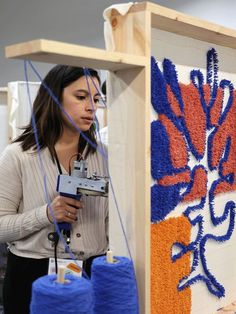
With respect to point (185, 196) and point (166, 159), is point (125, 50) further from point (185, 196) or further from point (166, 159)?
point (185, 196)

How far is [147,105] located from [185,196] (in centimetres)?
32

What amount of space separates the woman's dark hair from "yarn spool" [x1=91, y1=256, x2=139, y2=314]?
474 millimetres

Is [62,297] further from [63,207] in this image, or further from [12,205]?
[12,205]

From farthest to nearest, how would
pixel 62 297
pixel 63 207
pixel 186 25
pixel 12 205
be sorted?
pixel 12 205 < pixel 63 207 < pixel 186 25 < pixel 62 297

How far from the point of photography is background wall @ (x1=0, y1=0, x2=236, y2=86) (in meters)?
4.11

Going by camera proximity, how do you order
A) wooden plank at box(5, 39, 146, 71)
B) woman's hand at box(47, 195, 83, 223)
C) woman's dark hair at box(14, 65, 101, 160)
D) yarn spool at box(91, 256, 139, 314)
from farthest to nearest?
woman's dark hair at box(14, 65, 101, 160) → woman's hand at box(47, 195, 83, 223) → yarn spool at box(91, 256, 139, 314) → wooden plank at box(5, 39, 146, 71)

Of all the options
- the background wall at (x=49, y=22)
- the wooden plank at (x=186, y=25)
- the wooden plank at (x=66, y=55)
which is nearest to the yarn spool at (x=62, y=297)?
the wooden plank at (x=66, y=55)

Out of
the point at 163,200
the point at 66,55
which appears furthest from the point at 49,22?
the point at 66,55

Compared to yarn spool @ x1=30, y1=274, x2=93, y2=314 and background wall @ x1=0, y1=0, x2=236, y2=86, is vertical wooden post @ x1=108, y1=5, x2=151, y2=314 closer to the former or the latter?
yarn spool @ x1=30, y1=274, x2=93, y2=314

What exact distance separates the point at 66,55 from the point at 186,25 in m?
0.41

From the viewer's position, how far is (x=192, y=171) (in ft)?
3.85

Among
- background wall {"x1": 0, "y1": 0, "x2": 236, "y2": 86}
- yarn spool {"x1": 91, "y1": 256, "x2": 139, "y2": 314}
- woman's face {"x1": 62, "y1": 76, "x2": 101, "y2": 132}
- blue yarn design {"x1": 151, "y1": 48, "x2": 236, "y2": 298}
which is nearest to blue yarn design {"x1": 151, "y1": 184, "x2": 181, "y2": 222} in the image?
blue yarn design {"x1": 151, "y1": 48, "x2": 236, "y2": 298}

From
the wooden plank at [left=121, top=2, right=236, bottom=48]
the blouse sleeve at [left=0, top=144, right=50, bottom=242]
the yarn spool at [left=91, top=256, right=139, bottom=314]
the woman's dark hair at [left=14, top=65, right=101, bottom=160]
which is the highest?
the wooden plank at [left=121, top=2, right=236, bottom=48]

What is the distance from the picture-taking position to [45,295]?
0.76 metres
